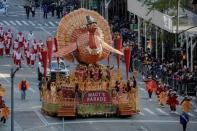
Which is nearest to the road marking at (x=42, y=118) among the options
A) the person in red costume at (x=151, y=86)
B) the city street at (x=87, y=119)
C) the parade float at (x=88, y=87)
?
the city street at (x=87, y=119)

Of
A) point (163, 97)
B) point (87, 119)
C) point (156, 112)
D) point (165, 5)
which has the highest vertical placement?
point (165, 5)

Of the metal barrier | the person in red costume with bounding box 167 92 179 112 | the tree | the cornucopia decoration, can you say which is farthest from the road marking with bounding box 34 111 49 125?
the tree

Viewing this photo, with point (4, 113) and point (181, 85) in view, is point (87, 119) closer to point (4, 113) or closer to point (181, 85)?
point (4, 113)

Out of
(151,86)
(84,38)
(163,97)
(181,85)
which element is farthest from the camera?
(181,85)

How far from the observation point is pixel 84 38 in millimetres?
57031

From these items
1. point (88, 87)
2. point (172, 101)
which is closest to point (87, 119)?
point (88, 87)

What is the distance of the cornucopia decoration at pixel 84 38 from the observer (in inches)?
2232

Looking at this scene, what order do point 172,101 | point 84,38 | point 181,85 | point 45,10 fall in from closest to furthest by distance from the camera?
point 84,38
point 172,101
point 181,85
point 45,10

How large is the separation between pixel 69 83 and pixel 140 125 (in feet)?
15.0

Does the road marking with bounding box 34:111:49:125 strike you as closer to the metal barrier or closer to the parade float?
the parade float

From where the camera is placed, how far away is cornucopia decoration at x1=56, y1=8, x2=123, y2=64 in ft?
186

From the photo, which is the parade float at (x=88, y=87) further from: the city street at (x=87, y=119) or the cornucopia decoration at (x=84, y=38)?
the city street at (x=87, y=119)

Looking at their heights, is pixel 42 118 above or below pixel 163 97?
below

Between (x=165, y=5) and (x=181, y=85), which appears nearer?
(x=181, y=85)
